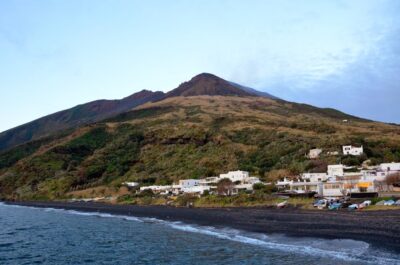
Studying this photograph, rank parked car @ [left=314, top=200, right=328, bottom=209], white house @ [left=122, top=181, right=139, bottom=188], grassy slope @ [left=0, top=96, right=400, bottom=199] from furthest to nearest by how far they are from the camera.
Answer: grassy slope @ [left=0, top=96, right=400, bottom=199]
white house @ [left=122, top=181, right=139, bottom=188]
parked car @ [left=314, top=200, right=328, bottom=209]

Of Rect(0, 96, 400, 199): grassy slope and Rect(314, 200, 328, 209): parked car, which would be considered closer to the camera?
Rect(314, 200, 328, 209): parked car

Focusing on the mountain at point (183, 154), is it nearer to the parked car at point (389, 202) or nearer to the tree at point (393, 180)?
the tree at point (393, 180)

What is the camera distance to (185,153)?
429 ft

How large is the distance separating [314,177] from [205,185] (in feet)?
75.3

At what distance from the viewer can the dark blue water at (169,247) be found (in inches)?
1131

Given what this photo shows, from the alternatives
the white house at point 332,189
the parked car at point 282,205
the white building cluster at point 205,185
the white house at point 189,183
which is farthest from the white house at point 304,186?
the white house at point 189,183

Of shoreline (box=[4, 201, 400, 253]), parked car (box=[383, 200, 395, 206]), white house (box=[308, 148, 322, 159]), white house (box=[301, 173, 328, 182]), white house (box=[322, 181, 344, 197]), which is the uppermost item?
white house (box=[308, 148, 322, 159])

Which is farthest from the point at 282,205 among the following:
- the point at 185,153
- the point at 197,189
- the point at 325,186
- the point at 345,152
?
the point at 185,153

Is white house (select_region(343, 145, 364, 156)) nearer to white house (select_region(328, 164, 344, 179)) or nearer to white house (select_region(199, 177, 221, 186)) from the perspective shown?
white house (select_region(328, 164, 344, 179))

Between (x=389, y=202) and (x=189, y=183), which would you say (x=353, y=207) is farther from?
(x=189, y=183)

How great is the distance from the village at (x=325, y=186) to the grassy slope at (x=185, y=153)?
25.1ft

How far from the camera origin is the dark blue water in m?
28.7

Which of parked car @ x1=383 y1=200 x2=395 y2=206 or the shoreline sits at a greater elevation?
parked car @ x1=383 y1=200 x2=395 y2=206

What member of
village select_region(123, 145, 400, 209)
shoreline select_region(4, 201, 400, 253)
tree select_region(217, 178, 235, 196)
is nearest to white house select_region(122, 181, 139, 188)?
village select_region(123, 145, 400, 209)
